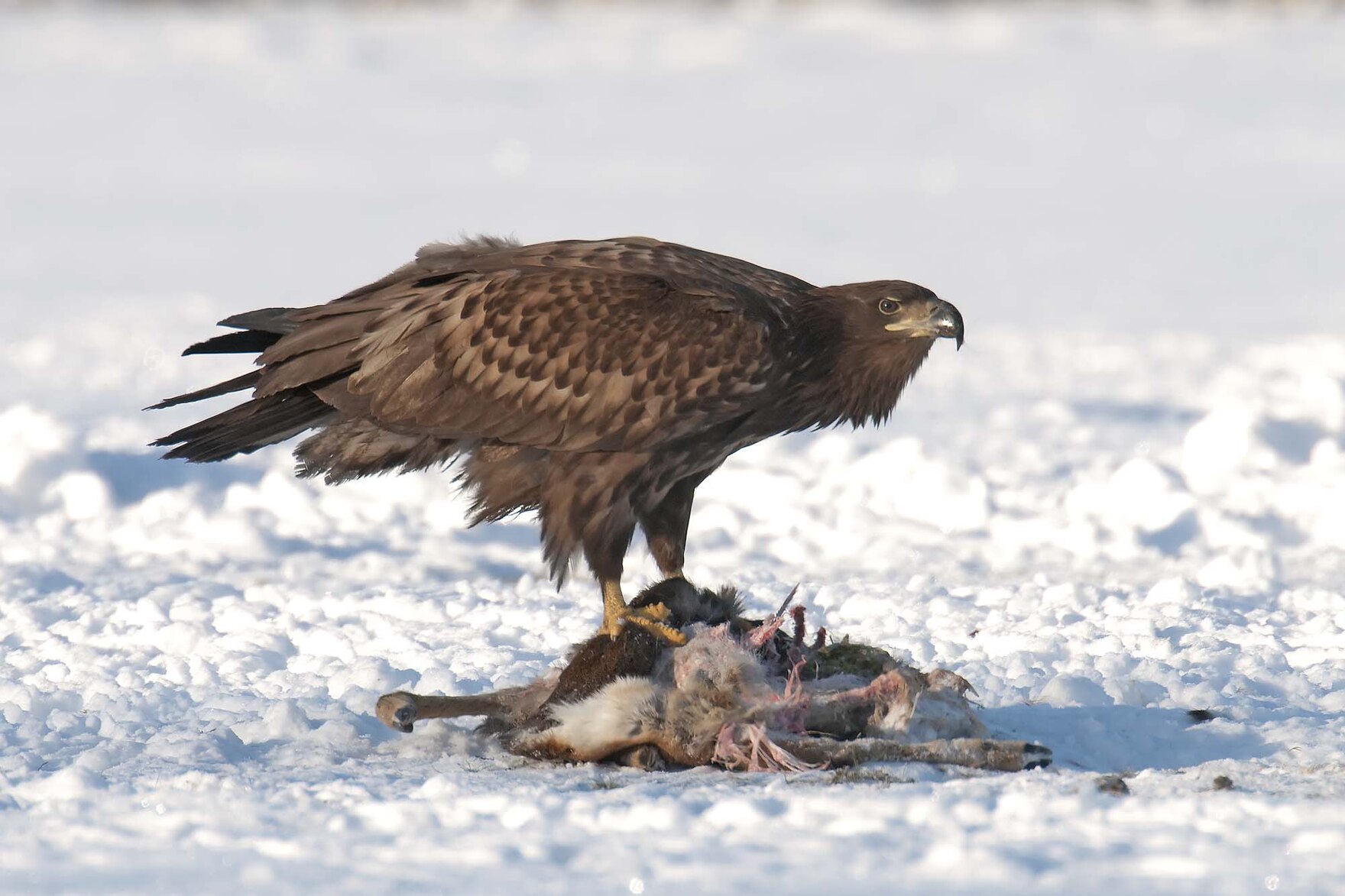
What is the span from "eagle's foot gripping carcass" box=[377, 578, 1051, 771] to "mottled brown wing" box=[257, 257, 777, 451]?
769 mm

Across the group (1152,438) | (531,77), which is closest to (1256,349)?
(1152,438)

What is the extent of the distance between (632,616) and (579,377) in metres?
0.97

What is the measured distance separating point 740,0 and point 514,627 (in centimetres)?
3210

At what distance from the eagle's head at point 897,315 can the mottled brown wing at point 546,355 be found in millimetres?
297

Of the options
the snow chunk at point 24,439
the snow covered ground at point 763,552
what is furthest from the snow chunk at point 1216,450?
the snow chunk at point 24,439

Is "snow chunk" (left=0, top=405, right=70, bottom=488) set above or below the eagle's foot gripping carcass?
above

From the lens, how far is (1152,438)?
433 inches

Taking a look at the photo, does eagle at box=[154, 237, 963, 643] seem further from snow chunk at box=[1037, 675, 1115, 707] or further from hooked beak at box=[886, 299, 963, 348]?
snow chunk at box=[1037, 675, 1115, 707]

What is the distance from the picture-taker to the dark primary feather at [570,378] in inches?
234

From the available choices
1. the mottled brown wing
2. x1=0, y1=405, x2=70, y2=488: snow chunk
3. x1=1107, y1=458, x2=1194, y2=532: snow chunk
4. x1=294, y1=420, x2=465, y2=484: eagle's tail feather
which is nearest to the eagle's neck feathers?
the mottled brown wing

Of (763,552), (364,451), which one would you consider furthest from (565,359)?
(763,552)

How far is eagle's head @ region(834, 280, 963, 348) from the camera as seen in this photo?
20.2ft

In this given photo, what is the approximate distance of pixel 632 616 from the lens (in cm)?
538

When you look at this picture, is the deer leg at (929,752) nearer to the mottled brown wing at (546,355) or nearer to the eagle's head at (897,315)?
the mottled brown wing at (546,355)
